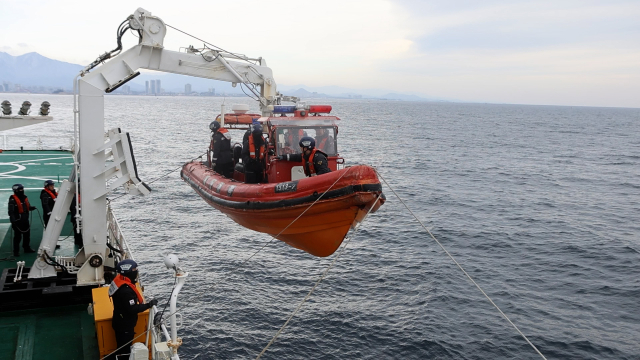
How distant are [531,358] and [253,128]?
787 centimetres

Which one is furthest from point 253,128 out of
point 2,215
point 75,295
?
point 2,215

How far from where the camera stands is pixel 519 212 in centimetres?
2448

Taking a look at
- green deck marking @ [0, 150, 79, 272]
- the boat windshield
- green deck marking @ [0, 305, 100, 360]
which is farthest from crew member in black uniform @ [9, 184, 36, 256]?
the boat windshield

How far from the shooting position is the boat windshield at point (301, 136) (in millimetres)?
10805

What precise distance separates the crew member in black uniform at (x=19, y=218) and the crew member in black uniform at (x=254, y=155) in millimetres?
4198

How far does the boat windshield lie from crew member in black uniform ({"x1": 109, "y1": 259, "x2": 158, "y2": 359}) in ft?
17.3

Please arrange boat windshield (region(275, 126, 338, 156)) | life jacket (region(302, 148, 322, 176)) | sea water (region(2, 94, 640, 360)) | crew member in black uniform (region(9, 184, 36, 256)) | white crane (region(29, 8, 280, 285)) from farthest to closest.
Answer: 1. sea water (region(2, 94, 640, 360))
2. boat windshield (region(275, 126, 338, 156))
3. life jacket (region(302, 148, 322, 176))
4. crew member in black uniform (region(9, 184, 36, 256))
5. white crane (region(29, 8, 280, 285))

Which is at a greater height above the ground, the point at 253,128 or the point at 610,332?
the point at 253,128

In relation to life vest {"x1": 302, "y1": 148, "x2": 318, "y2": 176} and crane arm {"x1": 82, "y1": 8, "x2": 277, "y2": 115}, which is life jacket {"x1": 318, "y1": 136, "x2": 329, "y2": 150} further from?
crane arm {"x1": 82, "y1": 8, "x2": 277, "y2": 115}

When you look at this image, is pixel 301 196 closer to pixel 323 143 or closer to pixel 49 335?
pixel 323 143

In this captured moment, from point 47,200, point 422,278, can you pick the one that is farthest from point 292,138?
point 422,278

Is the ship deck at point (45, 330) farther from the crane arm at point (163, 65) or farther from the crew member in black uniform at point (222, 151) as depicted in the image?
the crew member in black uniform at point (222, 151)

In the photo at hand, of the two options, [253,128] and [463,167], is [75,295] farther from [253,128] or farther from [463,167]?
[463,167]

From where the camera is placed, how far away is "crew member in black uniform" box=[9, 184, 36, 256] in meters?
9.12
